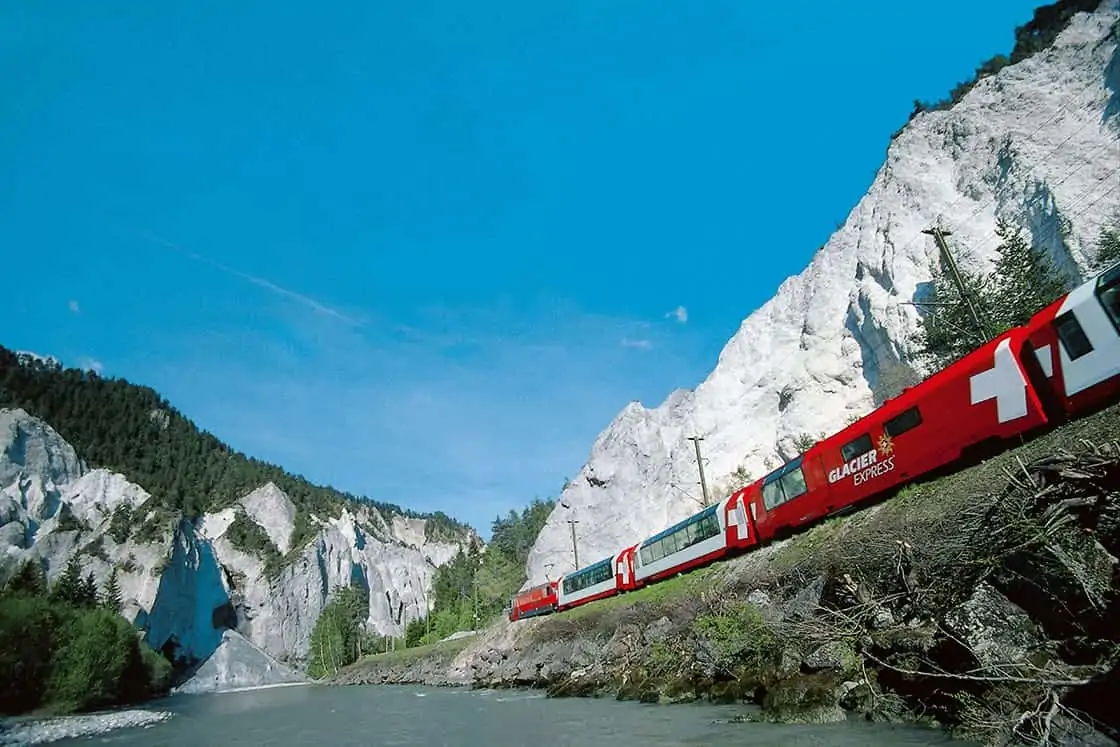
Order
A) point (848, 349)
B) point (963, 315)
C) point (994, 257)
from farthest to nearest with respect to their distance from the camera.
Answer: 1. point (848, 349)
2. point (994, 257)
3. point (963, 315)

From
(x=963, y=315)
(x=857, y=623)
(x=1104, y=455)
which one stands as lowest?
(x=857, y=623)

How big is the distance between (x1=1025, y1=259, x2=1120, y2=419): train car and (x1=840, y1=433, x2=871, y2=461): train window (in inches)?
229

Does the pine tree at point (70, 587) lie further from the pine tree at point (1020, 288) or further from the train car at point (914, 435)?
the pine tree at point (1020, 288)

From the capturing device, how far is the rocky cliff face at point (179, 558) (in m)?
98.9

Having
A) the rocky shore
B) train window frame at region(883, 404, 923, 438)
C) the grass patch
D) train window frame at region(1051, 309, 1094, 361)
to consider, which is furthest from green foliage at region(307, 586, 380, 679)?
train window frame at region(1051, 309, 1094, 361)

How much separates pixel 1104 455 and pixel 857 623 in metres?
5.00

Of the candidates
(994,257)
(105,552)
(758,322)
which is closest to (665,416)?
(758,322)

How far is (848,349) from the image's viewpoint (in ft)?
196

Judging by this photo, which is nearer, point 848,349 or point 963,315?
point 963,315

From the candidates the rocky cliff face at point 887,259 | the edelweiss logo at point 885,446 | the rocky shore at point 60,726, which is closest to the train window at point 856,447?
the edelweiss logo at point 885,446

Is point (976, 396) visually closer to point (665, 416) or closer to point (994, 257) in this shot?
point (994, 257)

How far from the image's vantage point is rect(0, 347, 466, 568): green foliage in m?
130

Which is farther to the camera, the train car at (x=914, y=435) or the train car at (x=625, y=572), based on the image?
the train car at (x=625, y=572)

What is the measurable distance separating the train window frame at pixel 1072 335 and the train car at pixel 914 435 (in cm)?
97
